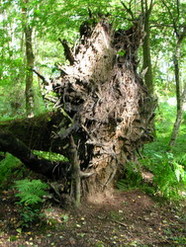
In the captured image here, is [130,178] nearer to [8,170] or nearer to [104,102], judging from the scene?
[104,102]

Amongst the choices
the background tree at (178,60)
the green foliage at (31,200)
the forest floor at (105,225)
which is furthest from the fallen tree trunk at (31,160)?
the background tree at (178,60)

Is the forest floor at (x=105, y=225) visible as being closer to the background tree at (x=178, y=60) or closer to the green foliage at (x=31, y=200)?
the green foliage at (x=31, y=200)

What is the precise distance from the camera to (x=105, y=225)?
139 inches

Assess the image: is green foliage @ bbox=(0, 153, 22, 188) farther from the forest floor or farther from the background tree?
the background tree

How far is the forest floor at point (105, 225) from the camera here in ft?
10.2

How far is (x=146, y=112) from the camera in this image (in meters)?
4.86

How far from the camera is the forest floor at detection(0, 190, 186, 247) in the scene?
122 inches

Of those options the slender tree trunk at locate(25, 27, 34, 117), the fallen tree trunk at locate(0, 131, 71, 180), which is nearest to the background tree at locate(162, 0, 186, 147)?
the fallen tree trunk at locate(0, 131, 71, 180)

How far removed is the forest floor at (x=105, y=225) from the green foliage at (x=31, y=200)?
0.12 m

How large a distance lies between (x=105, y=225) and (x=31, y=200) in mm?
1205

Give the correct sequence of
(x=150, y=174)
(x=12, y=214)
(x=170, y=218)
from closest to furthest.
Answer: (x=12, y=214) < (x=170, y=218) < (x=150, y=174)

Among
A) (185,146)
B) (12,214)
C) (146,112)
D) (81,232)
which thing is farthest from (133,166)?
(185,146)

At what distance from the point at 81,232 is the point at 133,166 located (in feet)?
5.72

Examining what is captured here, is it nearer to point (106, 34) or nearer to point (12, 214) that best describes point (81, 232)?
point (12, 214)
